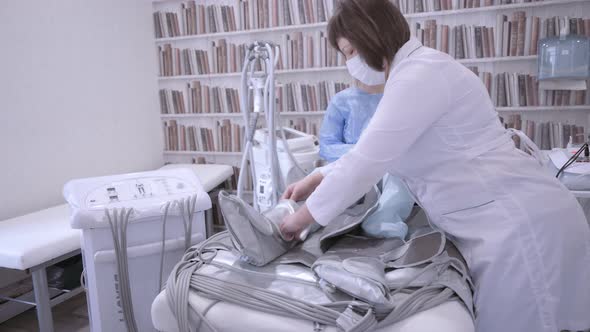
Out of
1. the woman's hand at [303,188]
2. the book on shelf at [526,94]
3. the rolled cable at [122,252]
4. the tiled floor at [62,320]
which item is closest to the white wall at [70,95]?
the tiled floor at [62,320]

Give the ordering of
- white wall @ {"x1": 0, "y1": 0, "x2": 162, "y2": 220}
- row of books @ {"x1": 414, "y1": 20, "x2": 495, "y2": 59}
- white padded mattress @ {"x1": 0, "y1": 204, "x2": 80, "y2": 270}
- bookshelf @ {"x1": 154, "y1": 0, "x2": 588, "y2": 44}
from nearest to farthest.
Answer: white padded mattress @ {"x1": 0, "y1": 204, "x2": 80, "y2": 270} < white wall @ {"x1": 0, "y1": 0, "x2": 162, "y2": 220} < bookshelf @ {"x1": 154, "y1": 0, "x2": 588, "y2": 44} < row of books @ {"x1": 414, "y1": 20, "x2": 495, "y2": 59}

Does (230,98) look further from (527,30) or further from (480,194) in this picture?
(480,194)

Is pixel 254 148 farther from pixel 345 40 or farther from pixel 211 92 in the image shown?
pixel 345 40

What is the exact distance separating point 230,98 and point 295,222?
2686mm

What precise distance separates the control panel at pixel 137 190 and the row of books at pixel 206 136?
2.05 m

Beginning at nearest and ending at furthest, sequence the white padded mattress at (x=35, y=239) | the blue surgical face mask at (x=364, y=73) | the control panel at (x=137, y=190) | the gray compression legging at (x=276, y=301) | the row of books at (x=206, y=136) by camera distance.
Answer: the gray compression legging at (x=276, y=301) < the blue surgical face mask at (x=364, y=73) < the control panel at (x=137, y=190) < the white padded mattress at (x=35, y=239) < the row of books at (x=206, y=136)

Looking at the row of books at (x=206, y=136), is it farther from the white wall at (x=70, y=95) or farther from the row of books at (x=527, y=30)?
the row of books at (x=527, y=30)

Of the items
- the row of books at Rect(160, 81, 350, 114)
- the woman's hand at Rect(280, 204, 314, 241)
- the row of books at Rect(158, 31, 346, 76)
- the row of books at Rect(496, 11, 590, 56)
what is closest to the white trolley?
the woman's hand at Rect(280, 204, 314, 241)

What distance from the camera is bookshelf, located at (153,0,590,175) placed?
9.16 ft

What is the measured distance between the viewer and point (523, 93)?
287 cm

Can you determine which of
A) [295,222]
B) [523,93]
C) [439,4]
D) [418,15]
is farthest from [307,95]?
[295,222]

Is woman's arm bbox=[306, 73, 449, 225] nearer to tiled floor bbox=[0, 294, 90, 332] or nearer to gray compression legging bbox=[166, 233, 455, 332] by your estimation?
gray compression legging bbox=[166, 233, 455, 332]

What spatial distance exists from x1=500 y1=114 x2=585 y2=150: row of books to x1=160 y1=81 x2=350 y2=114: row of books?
1248 mm

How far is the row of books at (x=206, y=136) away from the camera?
3.57 meters
